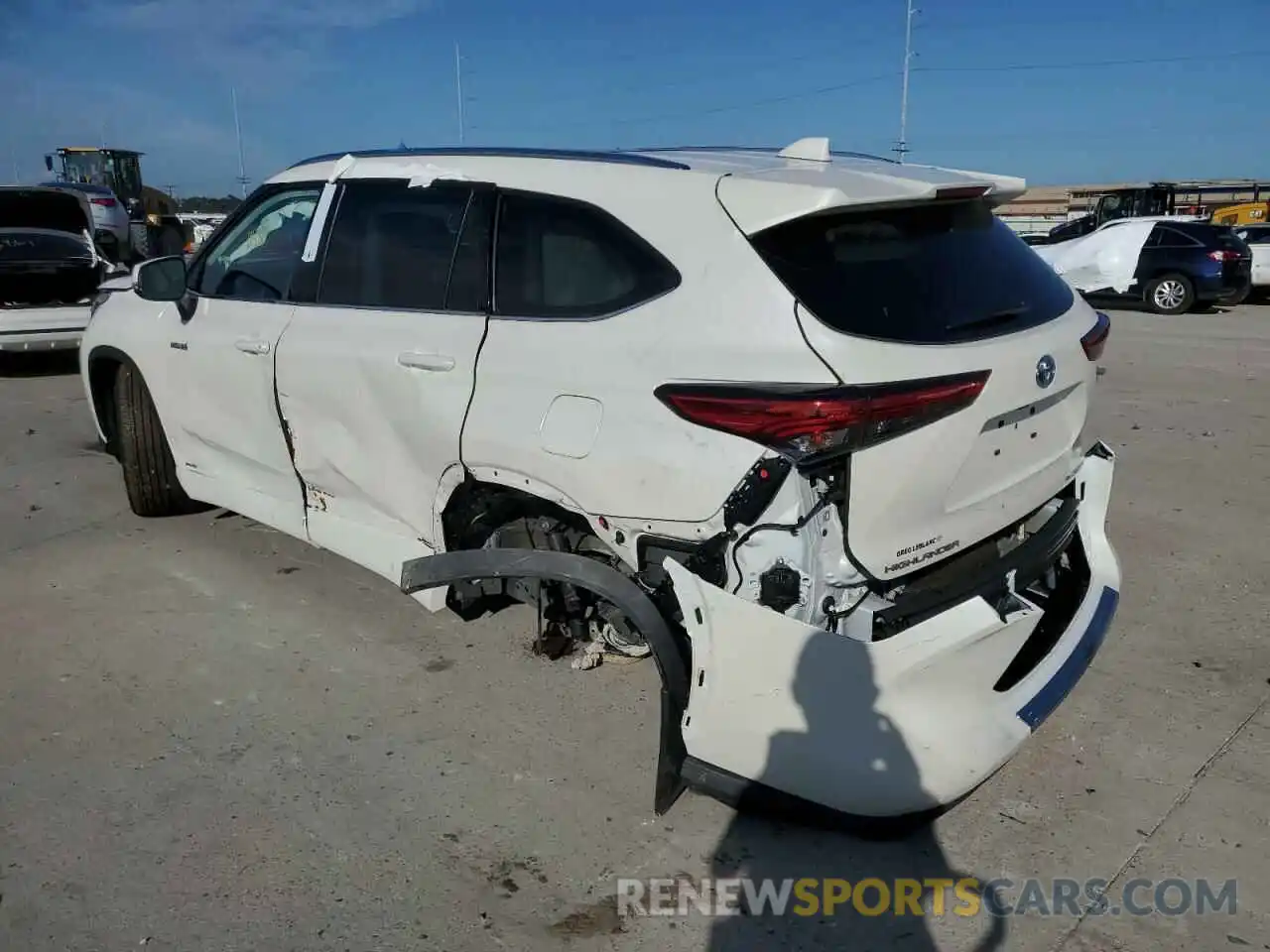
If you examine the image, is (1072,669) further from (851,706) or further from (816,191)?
(816,191)

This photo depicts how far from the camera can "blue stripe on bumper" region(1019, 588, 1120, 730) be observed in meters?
2.65

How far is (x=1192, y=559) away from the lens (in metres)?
4.62

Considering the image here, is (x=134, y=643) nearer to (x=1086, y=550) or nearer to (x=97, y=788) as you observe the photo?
(x=97, y=788)

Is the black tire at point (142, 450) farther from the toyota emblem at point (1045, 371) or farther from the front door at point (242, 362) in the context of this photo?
the toyota emblem at point (1045, 371)

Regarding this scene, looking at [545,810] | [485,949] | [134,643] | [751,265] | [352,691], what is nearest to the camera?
[485,949]

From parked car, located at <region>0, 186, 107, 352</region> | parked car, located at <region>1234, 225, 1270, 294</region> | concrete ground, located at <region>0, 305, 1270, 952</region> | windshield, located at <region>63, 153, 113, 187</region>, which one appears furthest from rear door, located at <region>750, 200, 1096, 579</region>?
windshield, located at <region>63, 153, 113, 187</region>

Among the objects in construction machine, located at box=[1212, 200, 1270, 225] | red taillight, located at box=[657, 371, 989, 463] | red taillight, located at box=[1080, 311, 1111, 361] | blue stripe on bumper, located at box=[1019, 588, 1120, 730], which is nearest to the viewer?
red taillight, located at box=[657, 371, 989, 463]

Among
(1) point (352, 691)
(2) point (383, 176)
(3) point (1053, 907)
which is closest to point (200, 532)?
(1) point (352, 691)

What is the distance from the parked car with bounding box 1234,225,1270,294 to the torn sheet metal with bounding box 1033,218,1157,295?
8.20ft

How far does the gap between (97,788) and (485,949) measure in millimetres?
1420

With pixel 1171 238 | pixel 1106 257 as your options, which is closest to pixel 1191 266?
pixel 1171 238

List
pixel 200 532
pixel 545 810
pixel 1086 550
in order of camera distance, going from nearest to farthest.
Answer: pixel 545 810 < pixel 1086 550 < pixel 200 532

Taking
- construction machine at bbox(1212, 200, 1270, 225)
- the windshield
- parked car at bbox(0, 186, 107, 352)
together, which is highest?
the windshield

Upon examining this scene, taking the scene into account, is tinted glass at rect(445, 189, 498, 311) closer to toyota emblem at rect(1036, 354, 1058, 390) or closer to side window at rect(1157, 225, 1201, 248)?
toyota emblem at rect(1036, 354, 1058, 390)
